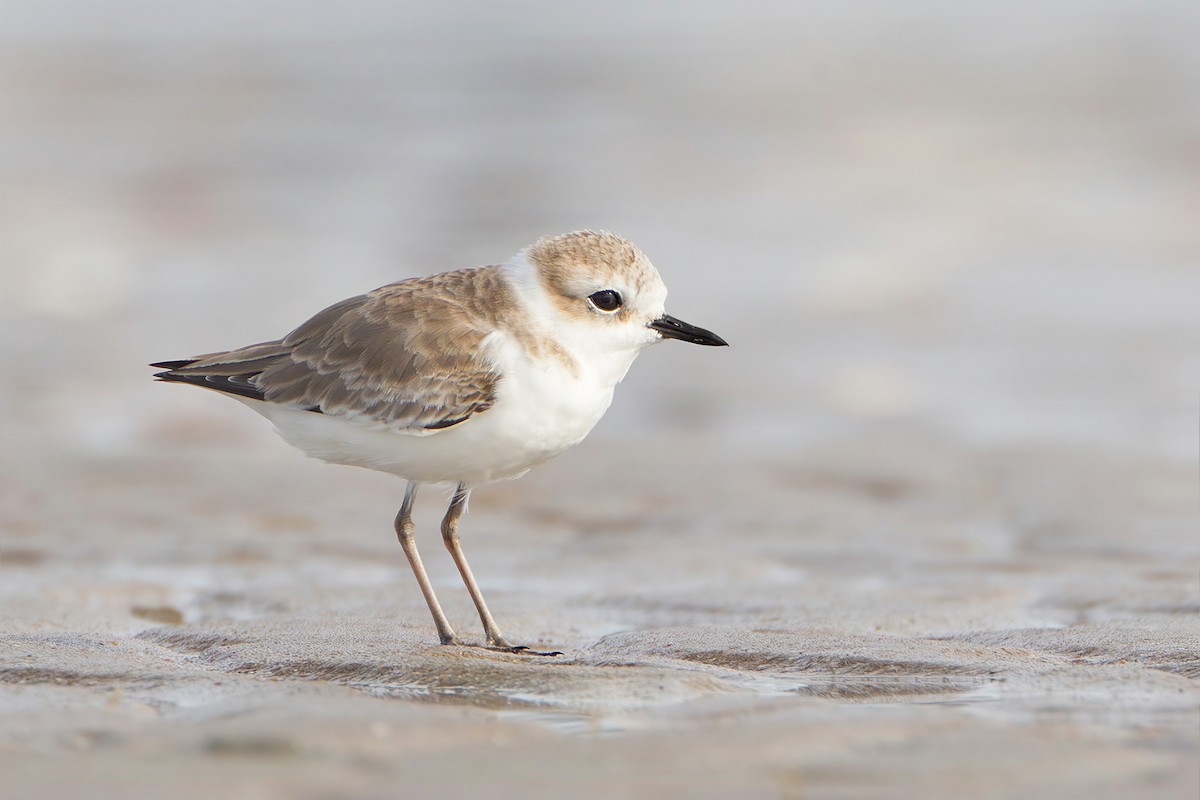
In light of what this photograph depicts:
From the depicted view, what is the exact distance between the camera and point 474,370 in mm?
5078

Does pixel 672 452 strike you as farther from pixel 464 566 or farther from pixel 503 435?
pixel 503 435

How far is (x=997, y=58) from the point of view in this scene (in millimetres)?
21125

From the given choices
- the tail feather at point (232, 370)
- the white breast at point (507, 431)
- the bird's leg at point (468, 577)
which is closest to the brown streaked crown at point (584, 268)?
the white breast at point (507, 431)

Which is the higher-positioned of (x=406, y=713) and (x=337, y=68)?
(x=337, y=68)

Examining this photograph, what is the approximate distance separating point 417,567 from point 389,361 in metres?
0.75

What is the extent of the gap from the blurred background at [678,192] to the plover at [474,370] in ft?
10.7

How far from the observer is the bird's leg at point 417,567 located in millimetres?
5191

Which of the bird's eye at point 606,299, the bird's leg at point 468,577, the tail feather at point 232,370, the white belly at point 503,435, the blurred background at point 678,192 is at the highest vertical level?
the blurred background at point 678,192

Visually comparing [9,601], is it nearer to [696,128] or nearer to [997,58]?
[696,128]

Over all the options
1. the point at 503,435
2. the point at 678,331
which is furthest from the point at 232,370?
the point at 678,331

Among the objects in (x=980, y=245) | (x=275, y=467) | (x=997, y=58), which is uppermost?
(x=997, y=58)

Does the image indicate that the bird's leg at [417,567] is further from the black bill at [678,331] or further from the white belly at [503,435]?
the black bill at [678,331]

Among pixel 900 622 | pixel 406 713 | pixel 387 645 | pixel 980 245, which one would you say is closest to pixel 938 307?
pixel 980 245

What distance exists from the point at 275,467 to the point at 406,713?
15.0 ft
